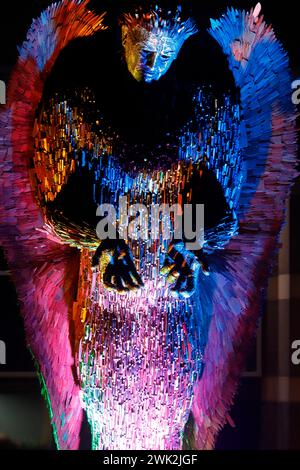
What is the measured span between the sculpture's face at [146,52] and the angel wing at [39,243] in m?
0.08

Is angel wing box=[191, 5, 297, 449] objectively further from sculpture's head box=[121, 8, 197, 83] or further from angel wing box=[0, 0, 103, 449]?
angel wing box=[0, 0, 103, 449]

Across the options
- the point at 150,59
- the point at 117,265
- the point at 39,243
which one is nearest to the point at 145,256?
the point at 117,265

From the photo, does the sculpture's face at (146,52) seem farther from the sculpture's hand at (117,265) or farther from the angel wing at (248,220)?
the sculpture's hand at (117,265)

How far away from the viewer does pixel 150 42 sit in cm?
155

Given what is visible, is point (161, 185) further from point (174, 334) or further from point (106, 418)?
point (106, 418)

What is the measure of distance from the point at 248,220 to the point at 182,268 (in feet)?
0.60

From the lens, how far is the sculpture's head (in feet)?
5.09

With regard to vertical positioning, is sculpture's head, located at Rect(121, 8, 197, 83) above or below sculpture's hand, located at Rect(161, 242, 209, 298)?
above

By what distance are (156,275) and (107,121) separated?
34 cm

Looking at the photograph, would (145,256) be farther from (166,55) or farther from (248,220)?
(166,55)

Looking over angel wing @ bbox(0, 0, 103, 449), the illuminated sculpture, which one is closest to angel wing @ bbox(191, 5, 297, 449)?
the illuminated sculpture

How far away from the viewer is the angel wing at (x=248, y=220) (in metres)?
1.58

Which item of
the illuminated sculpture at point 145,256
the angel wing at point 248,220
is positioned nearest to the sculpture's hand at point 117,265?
the illuminated sculpture at point 145,256
